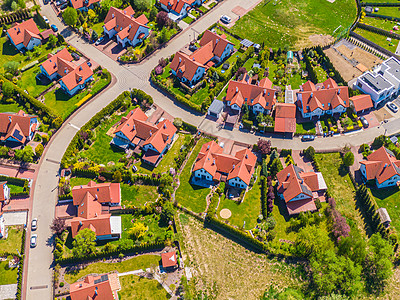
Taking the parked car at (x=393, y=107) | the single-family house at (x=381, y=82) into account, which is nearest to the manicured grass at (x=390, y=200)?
the parked car at (x=393, y=107)

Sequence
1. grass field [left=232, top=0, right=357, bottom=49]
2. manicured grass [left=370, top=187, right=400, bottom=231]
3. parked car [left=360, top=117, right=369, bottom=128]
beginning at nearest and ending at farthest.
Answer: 1. manicured grass [left=370, top=187, right=400, bottom=231]
2. parked car [left=360, top=117, right=369, bottom=128]
3. grass field [left=232, top=0, right=357, bottom=49]

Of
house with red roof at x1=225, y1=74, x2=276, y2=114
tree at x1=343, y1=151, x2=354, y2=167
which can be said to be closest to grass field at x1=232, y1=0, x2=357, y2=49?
house with red roof at x1=225, y1=74, x2=276, y2=114

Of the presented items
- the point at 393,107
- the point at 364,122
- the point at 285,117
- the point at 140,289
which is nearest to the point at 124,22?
the point at 285,117

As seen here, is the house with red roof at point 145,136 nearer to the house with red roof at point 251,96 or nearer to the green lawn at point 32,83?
the house with red roof at point 251,96

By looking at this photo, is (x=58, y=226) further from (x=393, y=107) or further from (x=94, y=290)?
(x=393, y=107)

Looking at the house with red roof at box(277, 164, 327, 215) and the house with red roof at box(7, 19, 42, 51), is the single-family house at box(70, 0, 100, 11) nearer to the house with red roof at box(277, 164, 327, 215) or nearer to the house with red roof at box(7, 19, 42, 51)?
the house with red roof at box(7, 19, 42, 51)
